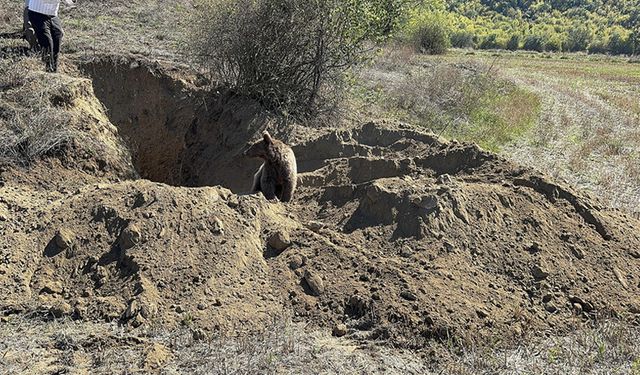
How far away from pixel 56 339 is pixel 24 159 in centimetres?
378

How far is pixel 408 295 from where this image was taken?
5.66m

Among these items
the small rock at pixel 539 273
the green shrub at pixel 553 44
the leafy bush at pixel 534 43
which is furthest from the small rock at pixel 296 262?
the green shrub at pixel 553 44

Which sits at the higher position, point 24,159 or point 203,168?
point 24,159

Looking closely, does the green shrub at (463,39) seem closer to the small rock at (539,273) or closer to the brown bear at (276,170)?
the brown bear at (276,170)

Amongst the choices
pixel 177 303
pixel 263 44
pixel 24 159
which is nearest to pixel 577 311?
pixel 177 303

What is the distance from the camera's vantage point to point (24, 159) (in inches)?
311

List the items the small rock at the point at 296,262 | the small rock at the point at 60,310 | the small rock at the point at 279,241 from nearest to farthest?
1. the small rock at the point at 60,310
2. the small rock at the point at 296,262
3. the small rock at the point at 279,241

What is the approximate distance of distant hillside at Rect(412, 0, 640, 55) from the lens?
69062 mm

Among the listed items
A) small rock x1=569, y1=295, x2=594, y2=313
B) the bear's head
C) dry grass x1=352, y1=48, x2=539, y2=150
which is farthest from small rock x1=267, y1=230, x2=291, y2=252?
dry grass x1=352, y1=48, x2=539, y2=150

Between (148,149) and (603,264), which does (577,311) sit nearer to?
(603,264)

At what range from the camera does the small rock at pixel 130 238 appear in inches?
235

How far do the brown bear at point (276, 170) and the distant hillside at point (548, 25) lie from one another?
1485 inches

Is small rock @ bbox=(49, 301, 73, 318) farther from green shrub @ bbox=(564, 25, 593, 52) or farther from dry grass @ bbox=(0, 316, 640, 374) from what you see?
green shrub @ bbox=(564, 25, 593, 52)

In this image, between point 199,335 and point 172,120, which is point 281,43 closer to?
point 172,120
